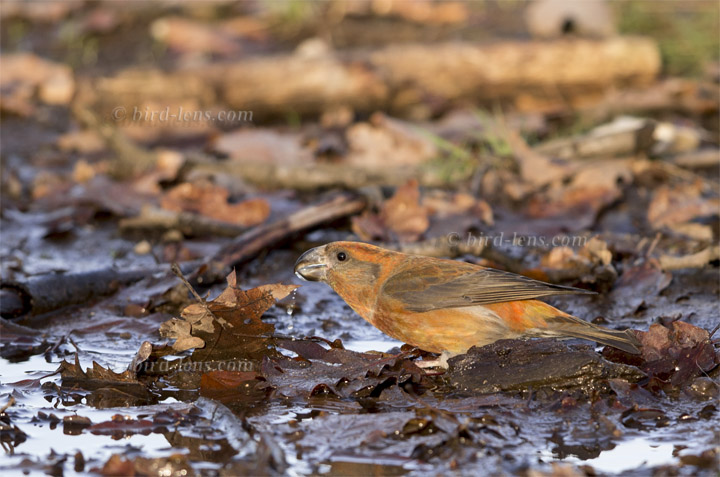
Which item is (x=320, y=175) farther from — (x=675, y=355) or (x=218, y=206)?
(x=675, y=355)

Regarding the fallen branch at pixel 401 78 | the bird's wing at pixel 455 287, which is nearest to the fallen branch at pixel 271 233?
the bird's wing at pixel 455 287

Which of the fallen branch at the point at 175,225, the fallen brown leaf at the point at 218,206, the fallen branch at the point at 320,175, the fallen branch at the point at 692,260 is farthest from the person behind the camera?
the fallen branch at the point at 320,175

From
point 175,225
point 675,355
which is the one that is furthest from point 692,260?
point 175,225

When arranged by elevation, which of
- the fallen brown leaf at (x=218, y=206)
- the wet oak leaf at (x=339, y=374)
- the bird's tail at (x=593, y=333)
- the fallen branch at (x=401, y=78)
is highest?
the fallen branch at (x=401, y=78)

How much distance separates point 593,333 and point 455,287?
70 centimetres

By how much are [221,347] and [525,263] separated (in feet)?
7.10

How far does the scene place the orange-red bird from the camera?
3.92m

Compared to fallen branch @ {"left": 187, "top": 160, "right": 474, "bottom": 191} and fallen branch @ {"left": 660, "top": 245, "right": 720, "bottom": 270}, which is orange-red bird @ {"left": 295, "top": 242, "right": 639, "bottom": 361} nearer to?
fallen branch @ {"left": 660, "top": 245, "right": 720, "bottom": 270}

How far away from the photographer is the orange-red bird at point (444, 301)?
392cm

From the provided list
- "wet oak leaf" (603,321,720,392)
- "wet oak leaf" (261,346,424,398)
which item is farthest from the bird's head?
"wet oak leaf" (603,321,720,392)

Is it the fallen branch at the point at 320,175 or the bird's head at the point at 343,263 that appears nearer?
the bird's head at the point at 343,263

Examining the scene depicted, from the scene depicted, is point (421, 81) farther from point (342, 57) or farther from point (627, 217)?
point (627, 217)

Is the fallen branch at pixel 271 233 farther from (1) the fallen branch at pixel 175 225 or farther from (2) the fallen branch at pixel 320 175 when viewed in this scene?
(2) the fallen branch at pixel 320 175

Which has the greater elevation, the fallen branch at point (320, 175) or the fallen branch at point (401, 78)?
the fallen branch at point (401, 78)
